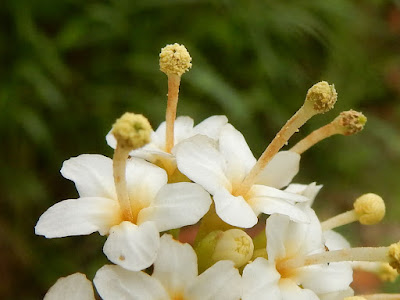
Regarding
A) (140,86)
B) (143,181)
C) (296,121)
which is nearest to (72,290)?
(143,181)

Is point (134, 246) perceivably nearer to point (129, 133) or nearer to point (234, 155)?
point (129, 133)

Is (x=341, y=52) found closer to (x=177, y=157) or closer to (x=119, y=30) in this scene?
(x=119, y=30)

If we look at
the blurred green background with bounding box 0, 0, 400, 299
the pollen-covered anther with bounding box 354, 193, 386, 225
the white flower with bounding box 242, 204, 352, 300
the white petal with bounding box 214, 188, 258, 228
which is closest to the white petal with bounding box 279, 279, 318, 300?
the white flower with bounding box 242, 204, 352, 300

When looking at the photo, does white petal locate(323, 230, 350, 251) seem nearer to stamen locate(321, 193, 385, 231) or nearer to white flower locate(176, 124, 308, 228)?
stamen locate(321, 193, 385, 231)

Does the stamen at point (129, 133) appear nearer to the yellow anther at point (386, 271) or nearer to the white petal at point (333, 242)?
the white petal at point (333, 242)

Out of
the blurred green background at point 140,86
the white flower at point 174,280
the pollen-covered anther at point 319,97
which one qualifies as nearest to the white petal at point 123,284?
the white flower at point 174,280

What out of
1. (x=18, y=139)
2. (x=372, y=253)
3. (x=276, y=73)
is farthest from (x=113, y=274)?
(x=276, y=73)

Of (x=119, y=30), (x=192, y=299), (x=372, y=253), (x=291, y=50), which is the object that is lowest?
(x=192, y=299)
